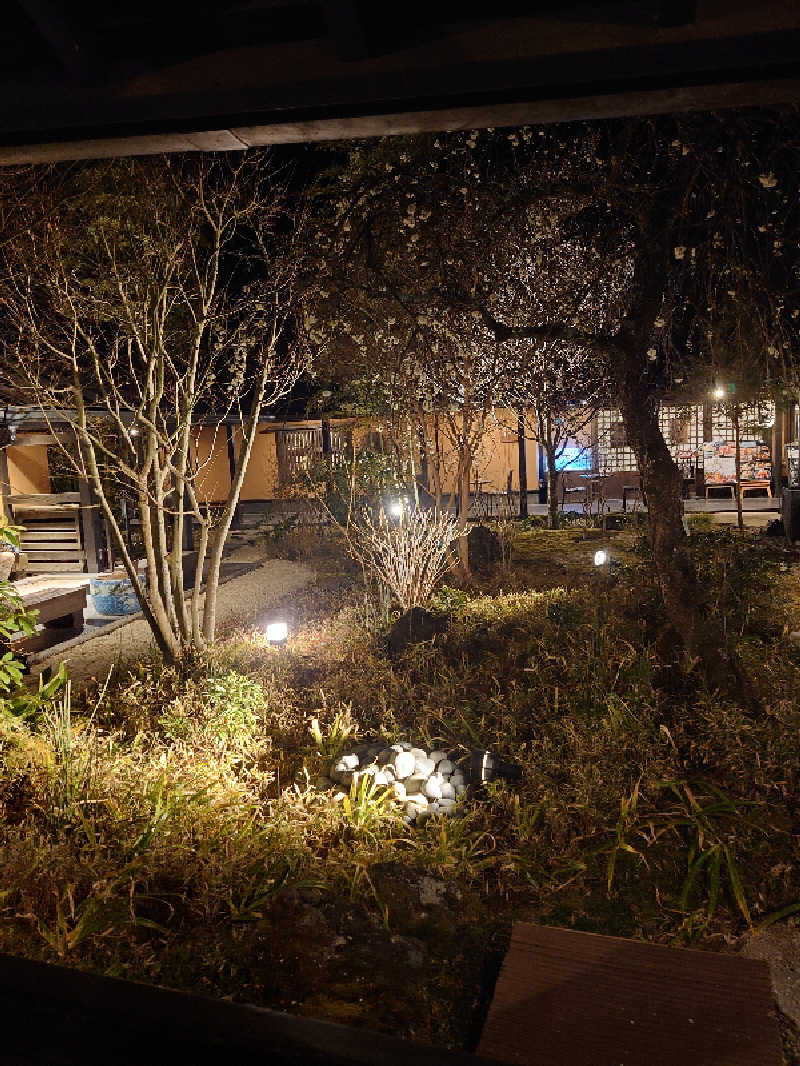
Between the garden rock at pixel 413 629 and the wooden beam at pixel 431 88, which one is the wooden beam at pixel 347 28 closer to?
the wooden beam at pixel 431 88

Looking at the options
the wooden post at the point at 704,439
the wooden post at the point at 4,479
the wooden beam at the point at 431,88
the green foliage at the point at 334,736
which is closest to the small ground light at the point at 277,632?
the green foliage at the point at 334,736

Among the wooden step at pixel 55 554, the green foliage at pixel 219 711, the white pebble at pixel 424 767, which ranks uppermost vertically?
the wooden step at pixel 55 554

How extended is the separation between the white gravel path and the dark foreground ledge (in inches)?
195

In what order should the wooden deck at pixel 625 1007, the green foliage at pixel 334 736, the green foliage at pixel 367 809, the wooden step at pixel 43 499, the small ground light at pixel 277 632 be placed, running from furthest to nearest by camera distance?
1. the wooden step at pixel 43 499
2. the small ground light at pixel 277 632
3. the green foliage at pixel 334 736
4. the green foliage at pixel 367 809
5. the wooden deck at pixel 625 1007

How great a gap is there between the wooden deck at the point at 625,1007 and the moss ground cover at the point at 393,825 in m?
0.33

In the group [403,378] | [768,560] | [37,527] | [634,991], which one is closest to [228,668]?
[634,991]

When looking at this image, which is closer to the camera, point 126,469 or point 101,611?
point 126,469

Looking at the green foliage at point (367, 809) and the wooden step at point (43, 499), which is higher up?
the wooden step at point (43, 499)

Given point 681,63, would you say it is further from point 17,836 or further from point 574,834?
point 17,836

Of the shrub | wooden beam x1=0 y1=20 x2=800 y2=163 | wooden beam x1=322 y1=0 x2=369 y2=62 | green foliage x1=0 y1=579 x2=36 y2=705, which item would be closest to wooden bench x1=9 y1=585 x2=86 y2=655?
green foliage x1=0 y1=579 x2=36 y2=705

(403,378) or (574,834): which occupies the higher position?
(403,378)

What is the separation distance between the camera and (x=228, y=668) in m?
5.91

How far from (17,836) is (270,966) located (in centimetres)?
145

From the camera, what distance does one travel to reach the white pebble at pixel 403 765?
448 centimetres
